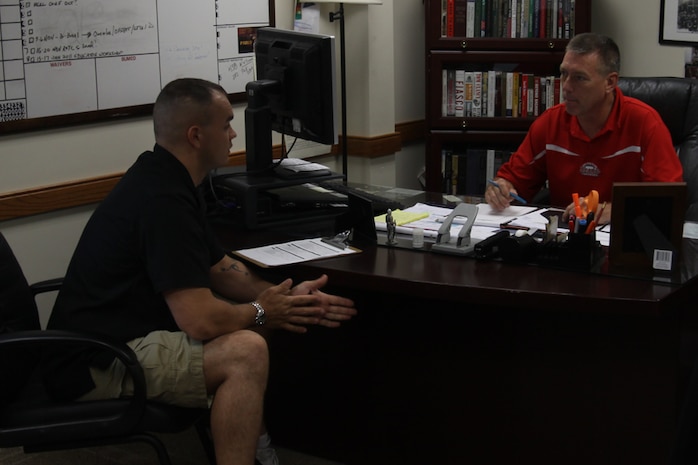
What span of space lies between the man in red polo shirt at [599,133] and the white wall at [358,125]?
143cm

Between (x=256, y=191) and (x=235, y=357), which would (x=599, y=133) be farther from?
(x=235, y=357)

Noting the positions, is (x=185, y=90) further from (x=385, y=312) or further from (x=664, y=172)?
(x=664, y=172)

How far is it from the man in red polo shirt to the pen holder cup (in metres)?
0.68

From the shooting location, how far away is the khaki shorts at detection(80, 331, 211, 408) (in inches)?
90.0

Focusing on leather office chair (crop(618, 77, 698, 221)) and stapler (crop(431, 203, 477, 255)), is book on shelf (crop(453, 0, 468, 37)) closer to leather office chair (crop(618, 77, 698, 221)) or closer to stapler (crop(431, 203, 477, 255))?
leather office chair (crop(618, 77, 698, 221))

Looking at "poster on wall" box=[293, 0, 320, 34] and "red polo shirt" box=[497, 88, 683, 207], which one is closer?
"red polo shirt" box=[497, 88, 683, 207]

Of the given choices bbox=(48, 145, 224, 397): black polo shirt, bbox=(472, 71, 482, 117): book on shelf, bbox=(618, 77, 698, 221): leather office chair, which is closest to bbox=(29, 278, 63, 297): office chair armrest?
bbox=(48, 145, 224, 397): black polo shirt

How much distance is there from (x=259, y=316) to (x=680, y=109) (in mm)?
1907

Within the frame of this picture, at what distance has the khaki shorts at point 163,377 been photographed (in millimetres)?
2285

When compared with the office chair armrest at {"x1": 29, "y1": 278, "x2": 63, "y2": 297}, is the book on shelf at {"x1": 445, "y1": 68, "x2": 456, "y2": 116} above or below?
above

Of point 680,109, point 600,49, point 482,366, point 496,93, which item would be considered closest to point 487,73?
point 496,93

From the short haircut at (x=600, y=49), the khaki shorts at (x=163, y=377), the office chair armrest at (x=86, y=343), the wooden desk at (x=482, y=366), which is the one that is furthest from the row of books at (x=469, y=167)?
the office chair armrest at (x=86, y=343)

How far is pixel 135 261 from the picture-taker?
7.64 ft

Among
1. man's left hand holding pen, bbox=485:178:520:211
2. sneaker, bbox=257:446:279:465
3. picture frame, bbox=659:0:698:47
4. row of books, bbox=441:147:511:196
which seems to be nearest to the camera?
sneaker, bbox=257:446:279:465
